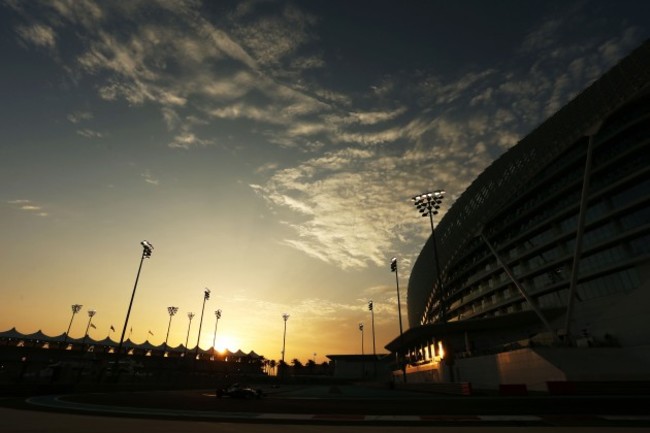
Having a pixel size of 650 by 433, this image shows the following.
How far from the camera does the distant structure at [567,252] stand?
114 ft

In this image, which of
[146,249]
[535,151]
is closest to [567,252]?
[535,151]

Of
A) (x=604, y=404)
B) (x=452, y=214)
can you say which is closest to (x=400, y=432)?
(x=604, y=404)

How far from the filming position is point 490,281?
59.7m

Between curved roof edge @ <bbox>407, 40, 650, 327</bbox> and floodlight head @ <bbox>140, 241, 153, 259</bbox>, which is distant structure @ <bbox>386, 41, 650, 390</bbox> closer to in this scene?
curved roof edge @ <bbox>407, 40, 650, 327</bbox>

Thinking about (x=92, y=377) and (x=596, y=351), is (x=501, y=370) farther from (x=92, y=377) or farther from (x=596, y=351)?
(x=92, y=377)

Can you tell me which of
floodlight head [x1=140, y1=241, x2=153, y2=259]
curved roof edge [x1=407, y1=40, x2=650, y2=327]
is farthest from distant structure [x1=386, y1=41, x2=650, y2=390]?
A: floodlight head [x1=140, y1=241, x2=153, y2=259]

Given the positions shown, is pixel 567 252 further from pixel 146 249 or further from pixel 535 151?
pixel 146 249

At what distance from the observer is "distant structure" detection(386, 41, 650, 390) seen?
34875 mm

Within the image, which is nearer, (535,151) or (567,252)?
(567,252)

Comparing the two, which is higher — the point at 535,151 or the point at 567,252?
the point at 535,151

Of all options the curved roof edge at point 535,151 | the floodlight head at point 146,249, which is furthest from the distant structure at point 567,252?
the floodlight head at point 146,249

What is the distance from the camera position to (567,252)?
45.6 meters

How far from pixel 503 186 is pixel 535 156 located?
666cm

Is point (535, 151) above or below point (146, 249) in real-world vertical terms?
above
